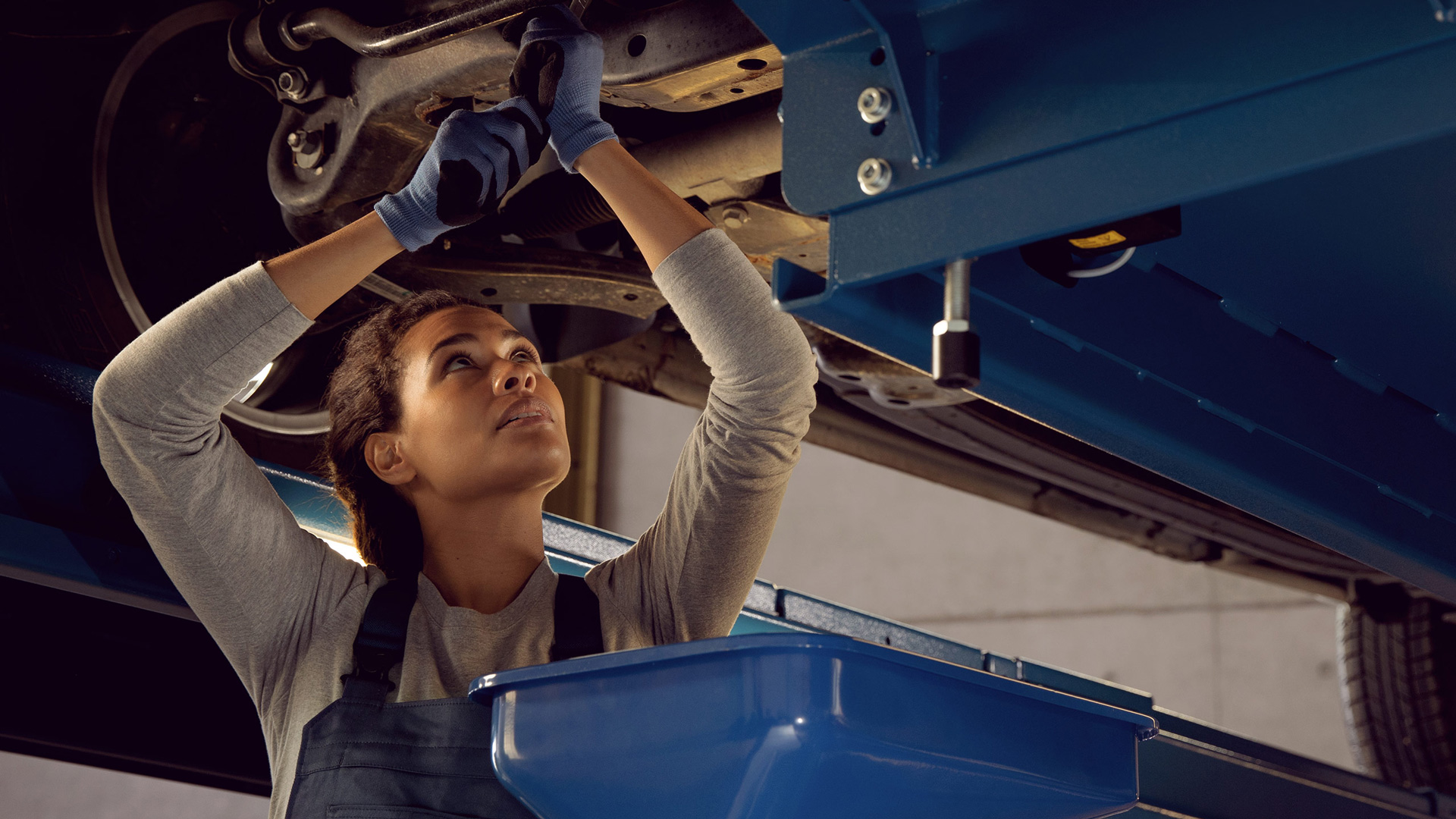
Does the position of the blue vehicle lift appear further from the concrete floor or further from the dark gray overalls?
the concrete floor

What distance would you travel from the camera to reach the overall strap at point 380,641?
1410 mm

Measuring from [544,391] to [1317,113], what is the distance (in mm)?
1009

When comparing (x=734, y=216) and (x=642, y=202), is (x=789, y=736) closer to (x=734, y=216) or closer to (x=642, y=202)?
(x=642, y=202)

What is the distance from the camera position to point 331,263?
1.42 metres

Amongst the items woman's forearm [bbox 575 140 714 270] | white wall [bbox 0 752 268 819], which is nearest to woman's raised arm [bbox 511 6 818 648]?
woman's forearm [bbox 575 140 714 270]

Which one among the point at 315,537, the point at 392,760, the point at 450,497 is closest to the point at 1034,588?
the point at 450,497

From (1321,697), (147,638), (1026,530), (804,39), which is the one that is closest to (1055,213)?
(804,39)

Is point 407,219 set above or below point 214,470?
above

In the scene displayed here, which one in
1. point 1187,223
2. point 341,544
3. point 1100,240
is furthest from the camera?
point 341,544

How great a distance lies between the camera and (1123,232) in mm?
1041

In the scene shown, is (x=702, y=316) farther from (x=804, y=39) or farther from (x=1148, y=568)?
(x=1148, y=568)

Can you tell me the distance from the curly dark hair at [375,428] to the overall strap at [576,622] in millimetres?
258

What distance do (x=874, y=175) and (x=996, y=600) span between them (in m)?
4.96

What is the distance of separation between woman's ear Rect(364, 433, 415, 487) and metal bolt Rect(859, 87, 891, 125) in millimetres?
912
